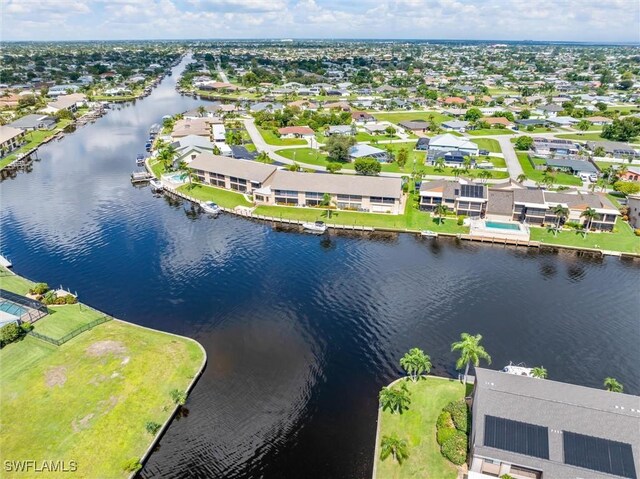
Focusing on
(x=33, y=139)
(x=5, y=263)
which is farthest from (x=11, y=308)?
(x=33, y=139)

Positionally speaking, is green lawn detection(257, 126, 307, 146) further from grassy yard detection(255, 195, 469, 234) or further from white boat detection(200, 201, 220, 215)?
grassy yard detection(255, 195, 469, 234)

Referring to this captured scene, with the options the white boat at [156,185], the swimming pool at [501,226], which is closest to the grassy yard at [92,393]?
the white boat at [156,185]

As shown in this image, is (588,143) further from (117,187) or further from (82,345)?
(82,345)

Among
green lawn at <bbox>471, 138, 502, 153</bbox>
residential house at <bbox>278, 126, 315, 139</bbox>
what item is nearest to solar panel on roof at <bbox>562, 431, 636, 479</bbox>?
green lawn at <bbox>471, 138, 502, 153</bbox>

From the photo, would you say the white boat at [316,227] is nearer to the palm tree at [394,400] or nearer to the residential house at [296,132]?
the palm tree at [394,400]

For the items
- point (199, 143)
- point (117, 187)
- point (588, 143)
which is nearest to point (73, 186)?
point (117, 187)
